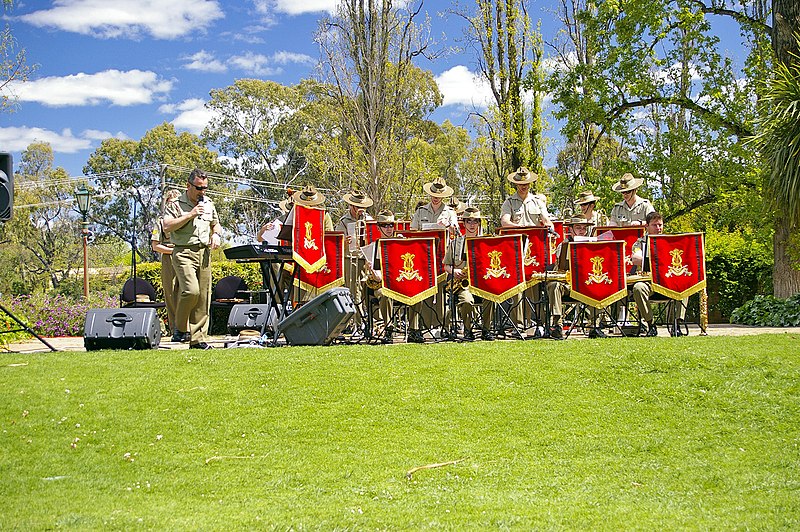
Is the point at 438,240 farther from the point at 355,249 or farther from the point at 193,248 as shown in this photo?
the point at 193,248

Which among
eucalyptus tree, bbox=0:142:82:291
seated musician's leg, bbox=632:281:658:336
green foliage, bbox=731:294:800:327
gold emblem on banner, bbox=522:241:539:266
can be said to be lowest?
green foliage, bbox=731:294:800:327

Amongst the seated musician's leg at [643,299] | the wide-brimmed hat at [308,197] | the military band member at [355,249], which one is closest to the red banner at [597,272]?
the seated musician's leg at [643,299]

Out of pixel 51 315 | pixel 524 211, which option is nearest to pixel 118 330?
pixel 524 211

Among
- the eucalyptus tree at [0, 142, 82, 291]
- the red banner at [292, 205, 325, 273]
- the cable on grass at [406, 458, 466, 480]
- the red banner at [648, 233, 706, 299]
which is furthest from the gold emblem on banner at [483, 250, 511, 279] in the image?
the eucalyptus tree at [0, 142, 82, 291]

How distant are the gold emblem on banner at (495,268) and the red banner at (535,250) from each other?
0.53 metres

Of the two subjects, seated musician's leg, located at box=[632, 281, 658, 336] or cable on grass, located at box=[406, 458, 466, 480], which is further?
seated musician's leg, located at box=[632, 281, 658, 336]

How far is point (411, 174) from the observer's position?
75.6ft

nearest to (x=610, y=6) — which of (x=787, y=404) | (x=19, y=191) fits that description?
(x=787, y=404)

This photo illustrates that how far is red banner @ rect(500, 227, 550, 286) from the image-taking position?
11.0m

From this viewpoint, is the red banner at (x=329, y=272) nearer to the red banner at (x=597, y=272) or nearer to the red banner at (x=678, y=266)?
the red banner at (x=597, y=272)

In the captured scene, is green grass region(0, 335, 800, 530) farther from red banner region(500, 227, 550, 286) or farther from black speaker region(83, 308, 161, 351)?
red banner region(500, 227, 550, 286)

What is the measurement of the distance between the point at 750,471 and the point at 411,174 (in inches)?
704

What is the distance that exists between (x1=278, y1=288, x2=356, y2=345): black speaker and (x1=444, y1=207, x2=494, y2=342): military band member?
1.48 m

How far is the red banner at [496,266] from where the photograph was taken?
1050 cm
